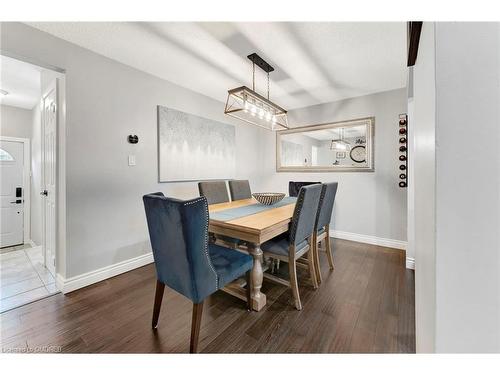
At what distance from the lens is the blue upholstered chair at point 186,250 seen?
3.73ft

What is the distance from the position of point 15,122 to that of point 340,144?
5456 mm

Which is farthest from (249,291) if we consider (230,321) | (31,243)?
(31,243)

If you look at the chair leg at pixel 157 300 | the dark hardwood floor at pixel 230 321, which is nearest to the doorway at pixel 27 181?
the dark hardwood floor at pixel 230 321

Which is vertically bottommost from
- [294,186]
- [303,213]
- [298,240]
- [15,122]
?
[298,240]

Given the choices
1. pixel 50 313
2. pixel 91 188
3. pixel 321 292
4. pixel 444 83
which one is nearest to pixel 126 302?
pixel 50 313

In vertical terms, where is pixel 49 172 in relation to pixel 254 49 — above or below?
below

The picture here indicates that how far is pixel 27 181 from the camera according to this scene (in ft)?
11.8

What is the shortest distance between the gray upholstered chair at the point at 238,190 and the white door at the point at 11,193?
3670 mm

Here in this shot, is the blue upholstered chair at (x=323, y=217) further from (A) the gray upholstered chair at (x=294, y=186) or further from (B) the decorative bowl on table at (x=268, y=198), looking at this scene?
(A) the gray upholstered chair at (x=294, y=186)

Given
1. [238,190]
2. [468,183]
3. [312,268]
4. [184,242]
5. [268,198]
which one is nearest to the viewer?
[468,183]

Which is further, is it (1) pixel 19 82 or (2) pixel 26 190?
(2) pixel 26 190

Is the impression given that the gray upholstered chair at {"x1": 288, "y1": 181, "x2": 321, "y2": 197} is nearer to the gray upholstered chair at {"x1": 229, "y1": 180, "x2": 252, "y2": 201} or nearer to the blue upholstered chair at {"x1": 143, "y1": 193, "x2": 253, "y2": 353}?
the gray upholstered chair at {"x1": 229, "y1": 180, "x2": 252, "y2": 201}

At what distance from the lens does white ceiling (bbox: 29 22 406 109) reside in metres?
1.76

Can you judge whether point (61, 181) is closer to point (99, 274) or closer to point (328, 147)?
point (99, 274)
